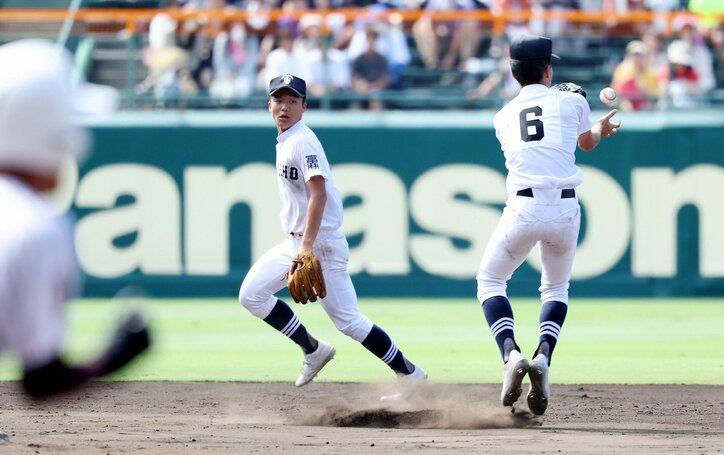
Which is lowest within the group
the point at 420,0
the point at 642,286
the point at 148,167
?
the point at 642,286

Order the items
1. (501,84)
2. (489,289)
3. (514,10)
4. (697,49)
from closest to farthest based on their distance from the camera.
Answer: (489,289) → (501,84) → (697,49) → (514,10)

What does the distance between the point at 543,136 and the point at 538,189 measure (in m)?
0.30

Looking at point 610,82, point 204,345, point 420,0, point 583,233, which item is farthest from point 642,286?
point 204,345

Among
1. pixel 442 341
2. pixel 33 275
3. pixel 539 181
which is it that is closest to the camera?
pixel 33 275

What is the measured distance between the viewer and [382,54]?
15.9 m

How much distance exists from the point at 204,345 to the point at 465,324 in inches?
116

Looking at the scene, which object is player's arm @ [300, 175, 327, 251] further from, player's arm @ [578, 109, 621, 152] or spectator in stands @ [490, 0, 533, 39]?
spectator in stands @ [490, 0, 533, 39]

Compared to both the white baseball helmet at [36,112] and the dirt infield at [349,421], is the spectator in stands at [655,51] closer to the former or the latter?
the dirt infield at [349,421]

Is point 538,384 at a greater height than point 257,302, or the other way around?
point 257,302

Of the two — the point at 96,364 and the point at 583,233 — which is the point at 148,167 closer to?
the point at 583,233

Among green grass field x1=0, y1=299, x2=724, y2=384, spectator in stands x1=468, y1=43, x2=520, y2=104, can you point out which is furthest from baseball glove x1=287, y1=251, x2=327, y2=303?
spectator in stands x1=468, y1=43, x2=520, y2=104

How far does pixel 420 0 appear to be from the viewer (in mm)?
17156

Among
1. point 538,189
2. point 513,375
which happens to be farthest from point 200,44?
point 513,375

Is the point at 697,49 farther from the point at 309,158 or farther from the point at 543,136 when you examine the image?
the point at 309,158
